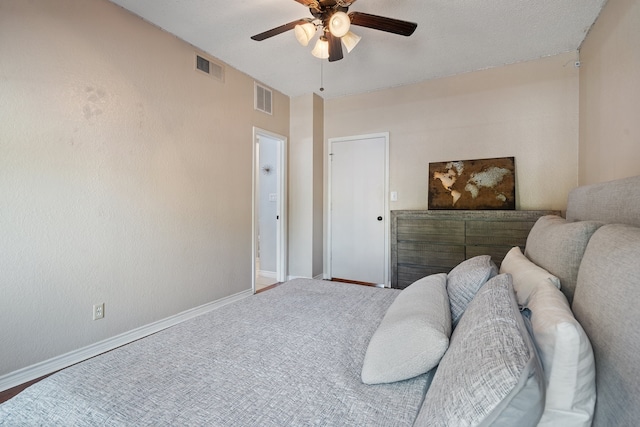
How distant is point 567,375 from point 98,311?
2.73m

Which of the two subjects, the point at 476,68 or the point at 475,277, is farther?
the point at 476,68

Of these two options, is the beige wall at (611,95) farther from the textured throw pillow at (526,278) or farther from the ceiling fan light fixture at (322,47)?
the ceiling fan light fixture at (322,47)

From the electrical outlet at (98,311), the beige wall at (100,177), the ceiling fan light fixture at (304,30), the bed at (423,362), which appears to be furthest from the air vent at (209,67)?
the bed at (423,362)

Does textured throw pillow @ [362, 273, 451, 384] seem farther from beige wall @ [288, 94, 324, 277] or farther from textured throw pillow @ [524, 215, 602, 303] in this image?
beige wall @ [288, 94, 324, 277]

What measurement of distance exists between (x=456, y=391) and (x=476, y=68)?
12.1 feet

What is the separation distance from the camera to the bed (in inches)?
23.4

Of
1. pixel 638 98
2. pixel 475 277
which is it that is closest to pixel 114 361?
pixel 475 277

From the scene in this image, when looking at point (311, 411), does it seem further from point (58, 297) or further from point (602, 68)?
point (602, 68)

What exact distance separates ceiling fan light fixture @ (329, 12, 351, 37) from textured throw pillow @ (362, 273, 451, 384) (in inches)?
66.2

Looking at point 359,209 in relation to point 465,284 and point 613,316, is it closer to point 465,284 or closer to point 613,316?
point 465,284

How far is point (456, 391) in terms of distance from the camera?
0.59 metres

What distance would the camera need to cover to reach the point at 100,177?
2.21 m

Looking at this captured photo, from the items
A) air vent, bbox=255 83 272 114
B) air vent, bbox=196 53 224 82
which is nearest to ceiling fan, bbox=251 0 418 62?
air vent, bbox=196 53 224 82

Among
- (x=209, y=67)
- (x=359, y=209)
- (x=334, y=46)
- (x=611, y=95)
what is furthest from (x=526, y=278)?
(x=209, y=67)
